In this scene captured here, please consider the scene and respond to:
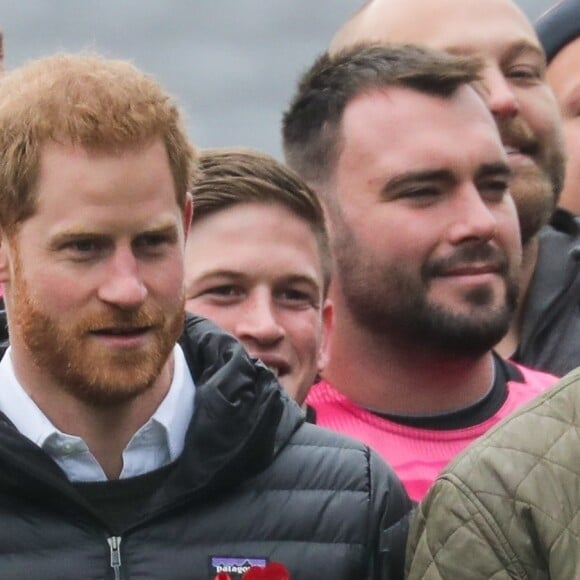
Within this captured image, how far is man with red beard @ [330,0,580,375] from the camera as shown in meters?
4.54

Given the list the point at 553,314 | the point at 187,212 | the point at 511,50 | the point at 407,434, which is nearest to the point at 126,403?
the point at 187,212

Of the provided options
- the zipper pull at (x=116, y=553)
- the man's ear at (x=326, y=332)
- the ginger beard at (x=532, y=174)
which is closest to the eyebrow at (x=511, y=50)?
the ginger beard at (x=532, y=174)

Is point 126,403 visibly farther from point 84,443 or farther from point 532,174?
point 532,174

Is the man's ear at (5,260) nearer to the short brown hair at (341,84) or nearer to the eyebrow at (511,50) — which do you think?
the short brown hair at (341,84)

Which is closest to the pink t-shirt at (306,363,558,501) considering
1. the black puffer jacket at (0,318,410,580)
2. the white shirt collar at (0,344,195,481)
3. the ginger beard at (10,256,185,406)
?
the black puffer jacket at (0,318,410,580)

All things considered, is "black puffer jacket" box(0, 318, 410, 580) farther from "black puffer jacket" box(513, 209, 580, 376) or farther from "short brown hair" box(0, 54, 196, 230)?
"black puffer jacket" box(513, 209, 580, 376)

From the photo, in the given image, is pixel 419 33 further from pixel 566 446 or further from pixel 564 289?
pixel 566 446

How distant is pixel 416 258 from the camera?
4.03 metres

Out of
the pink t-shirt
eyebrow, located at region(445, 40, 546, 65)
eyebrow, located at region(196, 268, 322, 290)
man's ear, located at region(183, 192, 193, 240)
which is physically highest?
eyebrow, located at region(445, 40, 546, 65)

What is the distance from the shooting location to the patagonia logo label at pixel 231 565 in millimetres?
3293

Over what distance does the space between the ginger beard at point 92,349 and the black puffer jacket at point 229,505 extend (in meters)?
0.13

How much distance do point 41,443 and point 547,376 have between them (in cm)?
143

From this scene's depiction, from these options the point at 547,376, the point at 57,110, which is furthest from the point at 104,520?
the point at 547,376

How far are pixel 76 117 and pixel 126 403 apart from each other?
48 centimetres
